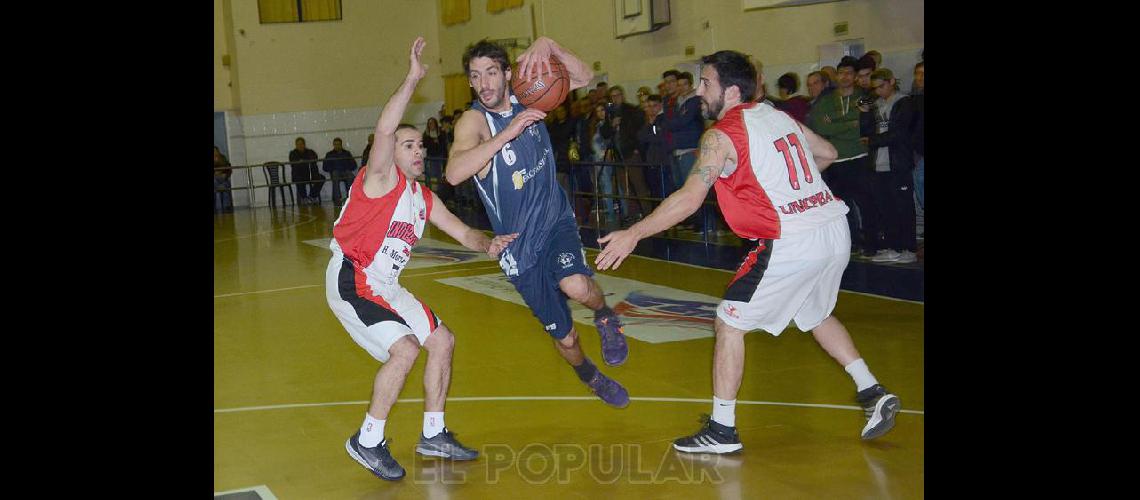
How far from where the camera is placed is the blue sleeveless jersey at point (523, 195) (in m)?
5.38

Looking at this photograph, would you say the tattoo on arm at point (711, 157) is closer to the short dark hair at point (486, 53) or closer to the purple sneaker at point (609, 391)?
the short dark hair at point (486, 53)

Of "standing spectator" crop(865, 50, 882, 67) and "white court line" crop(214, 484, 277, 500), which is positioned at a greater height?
"standing spectator" crop(865, 50, 882, 67)

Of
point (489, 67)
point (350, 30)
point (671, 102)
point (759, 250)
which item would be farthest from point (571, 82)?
point (350, 30)

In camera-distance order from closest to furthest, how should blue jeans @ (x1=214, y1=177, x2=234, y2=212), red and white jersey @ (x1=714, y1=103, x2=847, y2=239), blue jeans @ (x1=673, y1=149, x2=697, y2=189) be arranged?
1. red and white jersey @ (x1=714, y1=103, x2=847, y2=239)
2. blue jeans @ (x1=673, y1=149, x2=697, y2=189)
3. blue jeans @ (x1=214, y1=177, x2=234, y2=212)

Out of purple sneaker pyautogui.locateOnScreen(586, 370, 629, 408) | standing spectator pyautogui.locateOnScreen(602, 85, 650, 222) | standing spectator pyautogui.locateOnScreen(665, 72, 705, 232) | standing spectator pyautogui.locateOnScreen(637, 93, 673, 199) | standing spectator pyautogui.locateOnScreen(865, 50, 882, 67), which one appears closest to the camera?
purple sneaker pyautogui.locateOnScreen(586, 370, 629, 408)

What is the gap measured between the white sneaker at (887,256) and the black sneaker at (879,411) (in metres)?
4.40

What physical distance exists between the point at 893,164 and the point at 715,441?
491 centimetres

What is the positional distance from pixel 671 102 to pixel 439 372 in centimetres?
717

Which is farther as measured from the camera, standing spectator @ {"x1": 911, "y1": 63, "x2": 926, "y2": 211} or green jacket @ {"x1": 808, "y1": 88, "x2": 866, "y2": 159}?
green jacket @ {"x1": 808, "y1": 88, "x2": 866, "y2": 159}

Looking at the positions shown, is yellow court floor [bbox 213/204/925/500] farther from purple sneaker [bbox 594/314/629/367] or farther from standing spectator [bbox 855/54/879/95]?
standing spectator [bbox 855/54/879/95]

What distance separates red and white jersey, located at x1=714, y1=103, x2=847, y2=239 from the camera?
472cm

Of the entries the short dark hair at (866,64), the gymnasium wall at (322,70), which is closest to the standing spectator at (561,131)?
the short dark hair at (866,64)

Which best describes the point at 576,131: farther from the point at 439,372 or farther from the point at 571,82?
the point at 439,372

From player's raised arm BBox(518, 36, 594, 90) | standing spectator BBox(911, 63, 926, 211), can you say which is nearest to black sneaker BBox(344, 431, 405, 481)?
player's raised arm BBox(518, 36, 594, 90)
